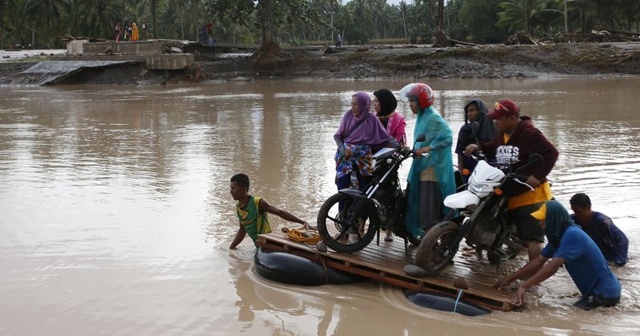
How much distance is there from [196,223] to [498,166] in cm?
380

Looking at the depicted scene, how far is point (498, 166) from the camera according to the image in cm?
554

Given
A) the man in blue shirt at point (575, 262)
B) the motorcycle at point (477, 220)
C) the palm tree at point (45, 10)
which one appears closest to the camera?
the man in blue shirt at point (575, 262)

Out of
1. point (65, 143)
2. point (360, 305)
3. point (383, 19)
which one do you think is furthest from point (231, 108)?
point (383, 19)

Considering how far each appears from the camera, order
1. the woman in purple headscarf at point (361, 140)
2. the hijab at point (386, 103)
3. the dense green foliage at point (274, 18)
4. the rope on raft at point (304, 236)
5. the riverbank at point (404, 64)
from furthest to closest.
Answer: the dense green foliage at point (274, 18) < the riverbank at point (404, 64) < the hijab at point (386, 103) < the rope on raft at point (304, 236) < the woman in purple headscarf at point (361, 140)

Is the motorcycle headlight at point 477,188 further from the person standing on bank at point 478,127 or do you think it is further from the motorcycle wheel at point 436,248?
the person standing on bank at point 478,127

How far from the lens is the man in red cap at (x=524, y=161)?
213 inches

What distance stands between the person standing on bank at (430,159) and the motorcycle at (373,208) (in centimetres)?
12

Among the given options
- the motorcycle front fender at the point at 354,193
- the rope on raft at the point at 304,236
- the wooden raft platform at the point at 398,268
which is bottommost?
the wooden raft platform at the point at 398,268

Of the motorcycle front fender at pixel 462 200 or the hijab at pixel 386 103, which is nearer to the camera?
the motorcycle front fender at pixel 462 200

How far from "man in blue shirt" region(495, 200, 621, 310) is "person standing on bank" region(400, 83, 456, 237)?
985 mm

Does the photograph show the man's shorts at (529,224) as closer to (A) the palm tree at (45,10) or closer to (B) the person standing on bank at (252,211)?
(B) the person standing on bank at (252,211)

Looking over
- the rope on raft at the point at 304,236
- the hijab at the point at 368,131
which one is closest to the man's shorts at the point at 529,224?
the hijab at the point at 368,131

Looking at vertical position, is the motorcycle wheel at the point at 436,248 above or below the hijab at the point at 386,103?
below

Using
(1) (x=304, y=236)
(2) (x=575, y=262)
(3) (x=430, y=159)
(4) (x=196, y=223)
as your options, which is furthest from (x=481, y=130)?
(4) (x=196, y=223)
